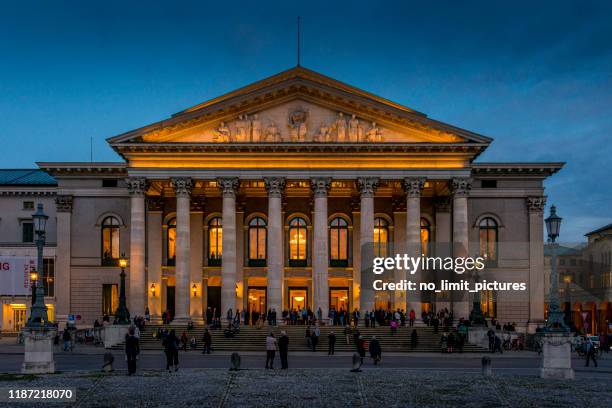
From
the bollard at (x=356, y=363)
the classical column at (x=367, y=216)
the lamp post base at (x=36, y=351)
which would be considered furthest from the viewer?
the classical column at (x=367, y=216)

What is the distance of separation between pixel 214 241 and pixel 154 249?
14.7 ft

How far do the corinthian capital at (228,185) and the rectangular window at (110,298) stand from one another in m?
12.7

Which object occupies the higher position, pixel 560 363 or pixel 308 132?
pixel 308 132

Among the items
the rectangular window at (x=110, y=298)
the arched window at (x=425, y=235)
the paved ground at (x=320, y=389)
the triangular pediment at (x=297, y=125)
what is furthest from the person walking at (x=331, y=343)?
the rectangular window at (x=110, y=298)

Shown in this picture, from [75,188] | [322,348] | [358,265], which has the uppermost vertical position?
[75,188]

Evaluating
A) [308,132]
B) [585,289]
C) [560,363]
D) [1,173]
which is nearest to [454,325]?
[308,132]

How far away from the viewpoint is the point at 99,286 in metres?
59.1

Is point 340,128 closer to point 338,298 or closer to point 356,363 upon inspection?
point 338,298

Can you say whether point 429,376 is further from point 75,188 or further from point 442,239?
point 75,188

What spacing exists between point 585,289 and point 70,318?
51.9 meters

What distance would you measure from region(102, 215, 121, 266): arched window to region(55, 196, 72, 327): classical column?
252cm

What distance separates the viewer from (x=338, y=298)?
198 feet

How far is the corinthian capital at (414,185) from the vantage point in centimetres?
5322

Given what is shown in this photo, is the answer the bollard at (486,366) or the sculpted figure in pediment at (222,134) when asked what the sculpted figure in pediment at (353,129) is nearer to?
the sculpted figure in pediment at (222,134)
